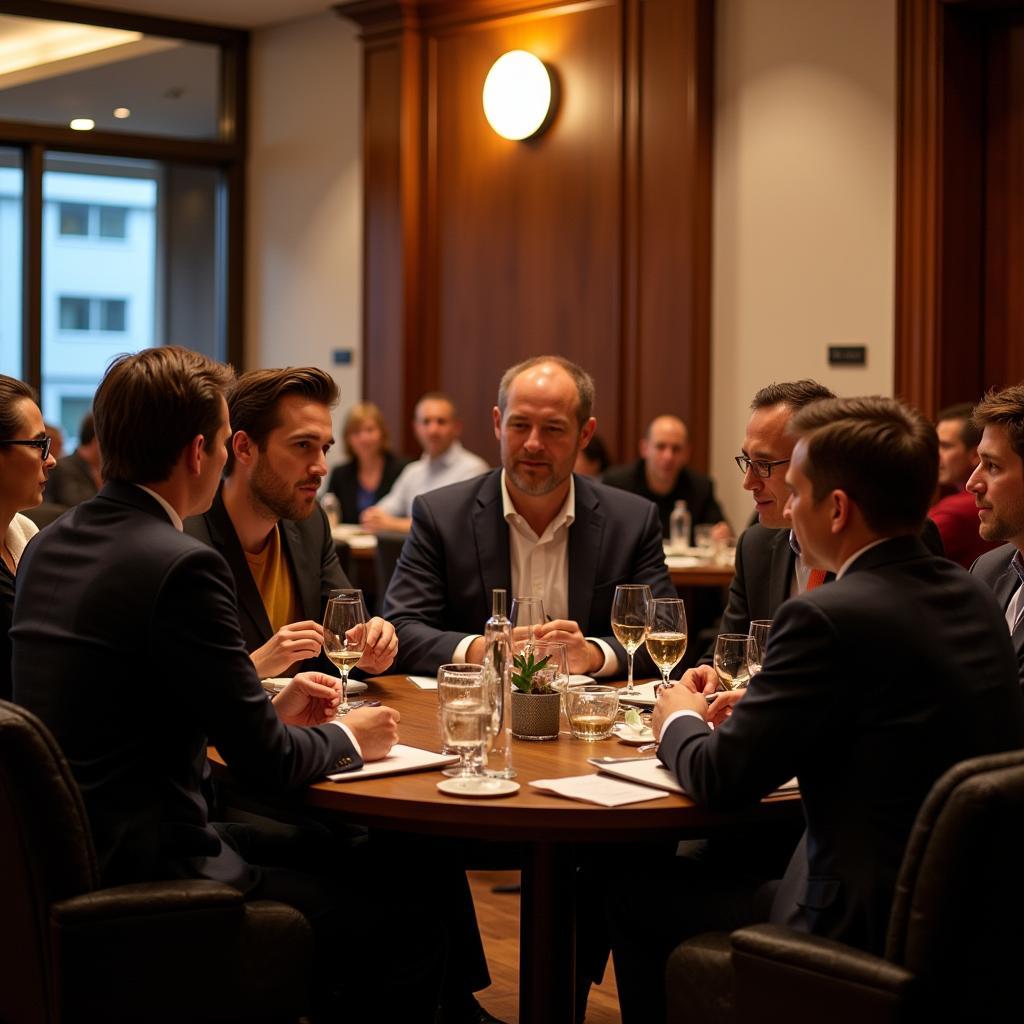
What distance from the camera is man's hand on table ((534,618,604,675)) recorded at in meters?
2.96

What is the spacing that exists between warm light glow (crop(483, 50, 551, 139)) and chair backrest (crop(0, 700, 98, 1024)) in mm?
6300

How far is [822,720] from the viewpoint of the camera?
188cm

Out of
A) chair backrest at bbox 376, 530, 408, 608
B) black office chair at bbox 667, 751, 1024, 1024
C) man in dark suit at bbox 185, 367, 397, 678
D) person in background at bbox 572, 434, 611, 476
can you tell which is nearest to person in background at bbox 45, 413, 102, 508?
chair backrest at bbox 376, 530, 408, 608

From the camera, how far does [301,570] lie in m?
3.24

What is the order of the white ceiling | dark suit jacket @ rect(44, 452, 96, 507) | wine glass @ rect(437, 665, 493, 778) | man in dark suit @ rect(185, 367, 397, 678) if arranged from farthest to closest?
1. the white ceiling
2. dark suit jacket @ rect(44, 452, 96, 507)
3. man in dark suit @ rect(185, 367, 397, 678)
4. wine glass @ rect(437, 665, 493, 778)

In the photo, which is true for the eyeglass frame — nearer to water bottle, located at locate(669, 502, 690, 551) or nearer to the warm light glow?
water bottle, located at locate(669, 502, 690, 551)

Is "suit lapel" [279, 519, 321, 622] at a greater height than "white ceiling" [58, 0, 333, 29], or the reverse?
"white ceiling" [58, 0, 333, 29]

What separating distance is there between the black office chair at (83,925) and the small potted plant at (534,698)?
0.64 m

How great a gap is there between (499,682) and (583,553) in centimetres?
121

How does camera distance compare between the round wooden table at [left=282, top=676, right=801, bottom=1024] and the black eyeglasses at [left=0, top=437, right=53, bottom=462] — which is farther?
the black eyeglasses at [left=0, top=437, right=53, bottom=462]

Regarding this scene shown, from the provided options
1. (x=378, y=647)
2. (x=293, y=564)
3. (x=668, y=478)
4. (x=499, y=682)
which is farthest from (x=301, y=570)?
(x=668, y=478)

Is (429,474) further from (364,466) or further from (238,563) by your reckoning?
(238,563)

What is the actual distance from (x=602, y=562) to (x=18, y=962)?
1.75 metres

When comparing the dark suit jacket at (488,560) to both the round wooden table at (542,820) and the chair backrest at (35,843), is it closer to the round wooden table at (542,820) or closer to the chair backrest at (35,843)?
the round wooden table at (542,820)
